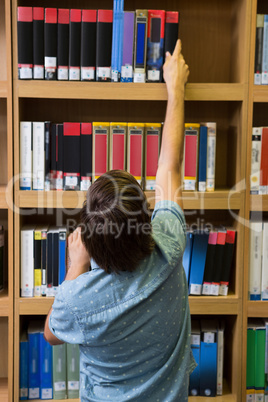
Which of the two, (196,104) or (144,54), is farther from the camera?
(196,104)

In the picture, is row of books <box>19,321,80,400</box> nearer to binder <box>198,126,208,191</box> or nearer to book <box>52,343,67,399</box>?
book <box>52,343,67,399</box>

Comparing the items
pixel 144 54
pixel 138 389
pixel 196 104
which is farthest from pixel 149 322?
pixel 196 104

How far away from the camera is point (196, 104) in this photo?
235 cm

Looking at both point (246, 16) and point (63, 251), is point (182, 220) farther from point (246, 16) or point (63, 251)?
point (246, 16)

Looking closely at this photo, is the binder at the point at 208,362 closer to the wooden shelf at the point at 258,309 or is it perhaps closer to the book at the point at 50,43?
the wooden shelf at the point at 258,309

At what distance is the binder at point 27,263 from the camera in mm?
2109

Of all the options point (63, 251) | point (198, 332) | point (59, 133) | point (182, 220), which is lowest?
Result: point (198, 332)

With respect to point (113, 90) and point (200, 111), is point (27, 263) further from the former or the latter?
point (200, 111)

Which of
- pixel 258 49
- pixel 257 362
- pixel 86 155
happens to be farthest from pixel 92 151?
pixel 257 362

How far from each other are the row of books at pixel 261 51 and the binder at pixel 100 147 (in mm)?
626

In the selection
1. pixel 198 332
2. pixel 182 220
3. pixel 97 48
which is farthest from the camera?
pixel 198 332

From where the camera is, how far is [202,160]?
2129 mm

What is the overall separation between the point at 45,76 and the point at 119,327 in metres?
1.14

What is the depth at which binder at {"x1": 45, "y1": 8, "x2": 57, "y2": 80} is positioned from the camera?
1.99 meters
